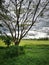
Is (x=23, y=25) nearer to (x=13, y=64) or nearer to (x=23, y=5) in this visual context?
(x=23, y=5)

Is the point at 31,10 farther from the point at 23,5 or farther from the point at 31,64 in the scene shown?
the point at 31,64

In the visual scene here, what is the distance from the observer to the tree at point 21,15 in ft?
38.0

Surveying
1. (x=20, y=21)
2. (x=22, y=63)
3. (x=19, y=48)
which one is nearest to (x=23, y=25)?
(x=20, y=21)

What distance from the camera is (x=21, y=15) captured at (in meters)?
12.0

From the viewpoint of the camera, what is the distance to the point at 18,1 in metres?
11.8

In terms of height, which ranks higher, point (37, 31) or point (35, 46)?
point (37, 31)

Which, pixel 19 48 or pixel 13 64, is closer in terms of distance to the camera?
pixel 13 64

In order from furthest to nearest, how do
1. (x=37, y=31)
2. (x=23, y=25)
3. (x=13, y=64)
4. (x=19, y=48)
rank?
(x=23, y=25)
(x=37, y=31)
(x=19, y=48)
(x=13, y=64)

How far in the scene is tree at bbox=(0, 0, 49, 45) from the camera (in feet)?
38.0

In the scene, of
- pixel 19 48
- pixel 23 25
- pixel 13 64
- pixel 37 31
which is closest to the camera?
pixel 13 64

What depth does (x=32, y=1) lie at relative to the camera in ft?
38.5

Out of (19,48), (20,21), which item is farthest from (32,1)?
(19,48)

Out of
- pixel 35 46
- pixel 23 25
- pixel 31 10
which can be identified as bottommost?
pixel 35 46

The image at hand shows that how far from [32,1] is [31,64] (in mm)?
5019
